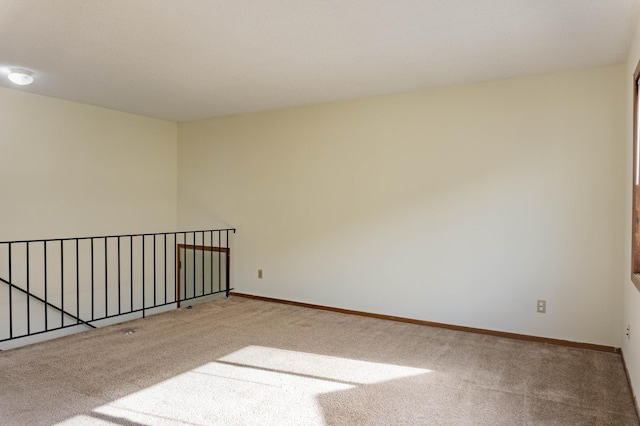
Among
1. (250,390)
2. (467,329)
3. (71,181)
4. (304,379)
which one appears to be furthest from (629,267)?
(71,181)

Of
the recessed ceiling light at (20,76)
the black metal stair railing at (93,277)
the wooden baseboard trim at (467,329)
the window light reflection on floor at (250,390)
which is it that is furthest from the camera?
the black metal stair railing at (93,277)

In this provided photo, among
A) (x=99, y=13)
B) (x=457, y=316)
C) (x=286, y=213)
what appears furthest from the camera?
(x=286, y=213)

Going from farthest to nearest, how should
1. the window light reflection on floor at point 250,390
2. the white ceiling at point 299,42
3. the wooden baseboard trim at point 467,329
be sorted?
the wooden baseboard trim at point 467,329 < the white ceiling at point 299,42 < the window light reflection on floor at point 250,390

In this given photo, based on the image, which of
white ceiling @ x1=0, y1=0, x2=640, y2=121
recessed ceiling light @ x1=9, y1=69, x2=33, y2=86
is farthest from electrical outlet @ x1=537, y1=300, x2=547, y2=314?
recessed ceiling light @ x1=9, y1=69, x2=33, y2=86

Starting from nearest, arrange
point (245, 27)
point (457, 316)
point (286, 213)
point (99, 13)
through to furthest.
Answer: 1. point (99, 13)
2. point (245, 27)
3. point (457, 316)
4. point (286, 213)

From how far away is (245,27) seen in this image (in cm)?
283

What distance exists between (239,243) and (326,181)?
1.53 meters

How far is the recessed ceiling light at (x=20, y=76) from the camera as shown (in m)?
3.74

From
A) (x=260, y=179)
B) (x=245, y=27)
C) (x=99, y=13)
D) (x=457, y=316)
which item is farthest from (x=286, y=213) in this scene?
(x=99, y=13)

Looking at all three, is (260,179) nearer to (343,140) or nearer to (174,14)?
(343,140)

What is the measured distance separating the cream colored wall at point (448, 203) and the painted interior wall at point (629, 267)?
0.15 meters

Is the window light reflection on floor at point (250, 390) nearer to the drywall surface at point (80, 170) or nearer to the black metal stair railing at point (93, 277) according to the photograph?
the black metal stair railing at point (93, 277)

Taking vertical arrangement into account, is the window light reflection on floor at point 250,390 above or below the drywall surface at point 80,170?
below

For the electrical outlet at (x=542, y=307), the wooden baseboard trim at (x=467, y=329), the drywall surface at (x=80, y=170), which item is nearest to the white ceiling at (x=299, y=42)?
the drywall surface at (x=80, y=170)
